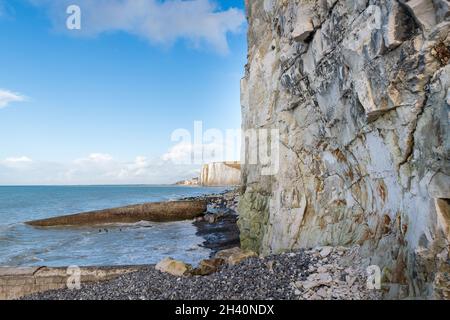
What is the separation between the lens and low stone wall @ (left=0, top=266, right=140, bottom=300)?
37.2ft

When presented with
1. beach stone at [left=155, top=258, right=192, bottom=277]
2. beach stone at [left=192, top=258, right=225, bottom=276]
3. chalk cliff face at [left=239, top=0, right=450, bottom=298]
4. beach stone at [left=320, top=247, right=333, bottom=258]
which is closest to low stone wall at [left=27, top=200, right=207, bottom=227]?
chalk cliff face at [left=239, top=0, right=450, bottom=298]

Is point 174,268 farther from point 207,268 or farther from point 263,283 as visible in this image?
point 263,283

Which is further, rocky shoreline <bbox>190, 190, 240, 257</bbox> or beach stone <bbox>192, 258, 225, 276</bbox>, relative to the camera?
rocky shoreline <bbox>190, 190, 240, 257</bbox>

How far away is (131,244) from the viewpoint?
76.8 ft


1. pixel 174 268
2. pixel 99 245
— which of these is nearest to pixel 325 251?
pixel 174 268

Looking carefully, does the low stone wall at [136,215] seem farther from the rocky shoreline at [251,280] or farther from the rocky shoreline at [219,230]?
the rocky shoreline at [251,280]

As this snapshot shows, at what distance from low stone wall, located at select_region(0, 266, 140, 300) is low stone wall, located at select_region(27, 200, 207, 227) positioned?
22946 mm

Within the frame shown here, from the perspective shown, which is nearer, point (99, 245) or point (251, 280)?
point (251, 280)

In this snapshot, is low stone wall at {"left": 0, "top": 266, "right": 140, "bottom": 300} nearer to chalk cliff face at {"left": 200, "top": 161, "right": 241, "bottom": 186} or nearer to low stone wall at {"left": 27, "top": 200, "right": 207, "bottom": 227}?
low stone wall at {"left": 27, "top": 200, "right": 207, "bottom": 227}

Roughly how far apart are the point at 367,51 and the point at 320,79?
2956mm

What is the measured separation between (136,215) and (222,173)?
9961cm

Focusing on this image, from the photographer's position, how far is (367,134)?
329 inches
